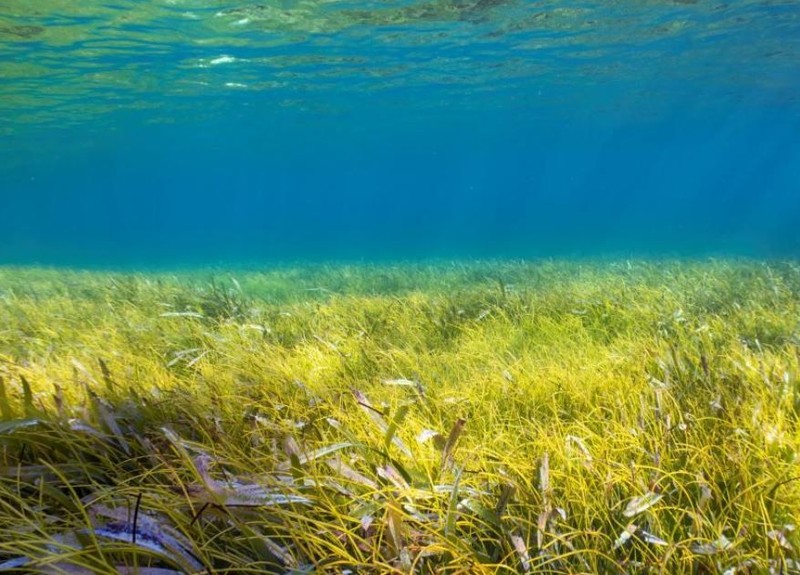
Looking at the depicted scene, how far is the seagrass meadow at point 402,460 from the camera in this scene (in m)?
1.59

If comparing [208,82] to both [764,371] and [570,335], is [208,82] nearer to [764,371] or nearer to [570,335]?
[570,335]

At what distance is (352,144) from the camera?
64.6 meters

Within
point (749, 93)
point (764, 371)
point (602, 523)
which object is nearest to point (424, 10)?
point (764, 371)

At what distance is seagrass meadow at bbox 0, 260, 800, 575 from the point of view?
159cm

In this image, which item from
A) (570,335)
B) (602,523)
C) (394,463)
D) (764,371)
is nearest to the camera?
(602,523)

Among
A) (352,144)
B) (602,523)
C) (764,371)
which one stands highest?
(602,523)

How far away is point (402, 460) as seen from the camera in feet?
7.17

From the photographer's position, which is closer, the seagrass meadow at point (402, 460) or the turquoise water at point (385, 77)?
the seagrass meadow at point (402, 460)

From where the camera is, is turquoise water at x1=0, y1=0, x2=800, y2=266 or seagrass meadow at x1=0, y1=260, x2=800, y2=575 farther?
turquoise water at x1=0, y1=0, x2=800, y2=266

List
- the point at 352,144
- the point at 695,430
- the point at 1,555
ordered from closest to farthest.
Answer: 1. the point at 1,555
2. the point at 695,430
3. the point at 352,144

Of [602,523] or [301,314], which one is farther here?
[301,314]

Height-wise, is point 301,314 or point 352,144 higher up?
point 301,314

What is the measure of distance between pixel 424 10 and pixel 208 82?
13937 millimetres

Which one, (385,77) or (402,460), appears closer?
(402,460)
